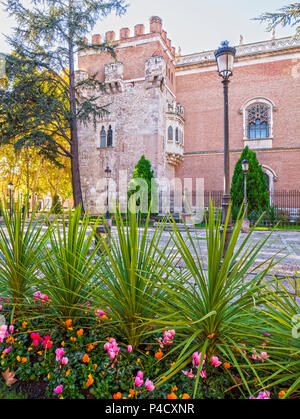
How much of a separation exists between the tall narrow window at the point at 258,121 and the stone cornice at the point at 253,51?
3885mm

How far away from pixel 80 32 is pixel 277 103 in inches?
581

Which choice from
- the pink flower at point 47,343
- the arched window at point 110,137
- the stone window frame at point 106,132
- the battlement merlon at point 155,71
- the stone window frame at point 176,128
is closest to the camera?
the pink flower at point 47,343

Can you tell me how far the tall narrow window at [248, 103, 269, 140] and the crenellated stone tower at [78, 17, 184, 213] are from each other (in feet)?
17.8

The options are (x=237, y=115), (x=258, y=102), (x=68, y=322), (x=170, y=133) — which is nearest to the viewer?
(x=68, y=322)

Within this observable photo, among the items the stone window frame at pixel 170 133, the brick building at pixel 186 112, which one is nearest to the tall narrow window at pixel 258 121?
the brick building at pixel 186 112

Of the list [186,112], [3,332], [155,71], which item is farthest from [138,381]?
[186,112]

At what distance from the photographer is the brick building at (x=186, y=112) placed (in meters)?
19.1

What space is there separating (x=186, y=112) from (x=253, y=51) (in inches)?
263

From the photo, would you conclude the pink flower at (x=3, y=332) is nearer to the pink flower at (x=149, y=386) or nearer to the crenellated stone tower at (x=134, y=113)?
the pink flower at (x=149, y=386)

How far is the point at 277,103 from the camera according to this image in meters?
19.8

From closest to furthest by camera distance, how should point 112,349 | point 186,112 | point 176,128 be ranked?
point 112,349 < point 176,128 < point 186,112

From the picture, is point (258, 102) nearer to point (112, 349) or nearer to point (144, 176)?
point (144, 176)

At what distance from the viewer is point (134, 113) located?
1955cm
